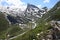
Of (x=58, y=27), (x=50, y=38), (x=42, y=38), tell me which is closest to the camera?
(x=42, y=38)

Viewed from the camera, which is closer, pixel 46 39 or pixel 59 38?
pixel 46 39

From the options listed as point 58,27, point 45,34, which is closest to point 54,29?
point 58,27

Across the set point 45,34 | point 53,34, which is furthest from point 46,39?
point 53,34

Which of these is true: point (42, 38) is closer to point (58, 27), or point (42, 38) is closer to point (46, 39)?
point (46, 39)

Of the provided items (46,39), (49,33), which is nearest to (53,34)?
(49,33)

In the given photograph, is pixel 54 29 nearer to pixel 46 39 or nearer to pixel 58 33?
pixel 58 33

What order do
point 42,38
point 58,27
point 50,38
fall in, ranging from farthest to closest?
point 58,27 < point 50,38 < point 42,38

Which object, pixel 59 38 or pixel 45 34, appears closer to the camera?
pixel 45 34
